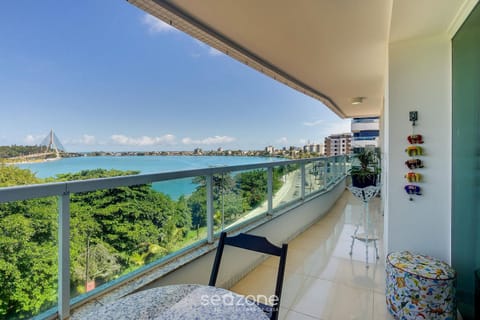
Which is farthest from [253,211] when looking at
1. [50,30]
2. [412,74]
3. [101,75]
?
[101,75]

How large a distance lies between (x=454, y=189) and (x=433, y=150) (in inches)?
15.1

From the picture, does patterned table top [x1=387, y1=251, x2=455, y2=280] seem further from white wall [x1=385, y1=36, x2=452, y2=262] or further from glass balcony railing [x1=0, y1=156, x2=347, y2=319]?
glass balcony railing [x1=0, y1=156, x2=347, y2=319]

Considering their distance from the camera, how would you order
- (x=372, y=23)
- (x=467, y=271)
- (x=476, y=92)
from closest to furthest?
(x=476, y=92) < (x=467, y=271) < (x=372, y=23)

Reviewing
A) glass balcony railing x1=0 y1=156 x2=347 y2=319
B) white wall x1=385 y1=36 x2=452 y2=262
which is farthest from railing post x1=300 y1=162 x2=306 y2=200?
glass balcony railing x1=0 y1=156 x2=347 y2=319

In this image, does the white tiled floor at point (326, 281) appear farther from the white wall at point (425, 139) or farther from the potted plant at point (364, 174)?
the potted plant at point (364, 174)

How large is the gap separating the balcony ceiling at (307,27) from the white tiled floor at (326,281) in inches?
98.3

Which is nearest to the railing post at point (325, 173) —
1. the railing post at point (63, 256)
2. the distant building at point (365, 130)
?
the railing post at point (63, 256)

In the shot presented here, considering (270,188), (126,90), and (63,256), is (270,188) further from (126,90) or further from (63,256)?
(126,90)

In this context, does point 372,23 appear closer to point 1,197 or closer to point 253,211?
point 253,211

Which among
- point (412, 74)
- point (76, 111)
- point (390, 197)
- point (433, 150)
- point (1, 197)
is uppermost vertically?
point (76, 111)

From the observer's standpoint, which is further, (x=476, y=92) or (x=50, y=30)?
(x=50, y=30)

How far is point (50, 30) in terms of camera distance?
328 inches

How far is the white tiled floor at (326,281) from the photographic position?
6.70 feet

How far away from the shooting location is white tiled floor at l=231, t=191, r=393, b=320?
2.04 m
